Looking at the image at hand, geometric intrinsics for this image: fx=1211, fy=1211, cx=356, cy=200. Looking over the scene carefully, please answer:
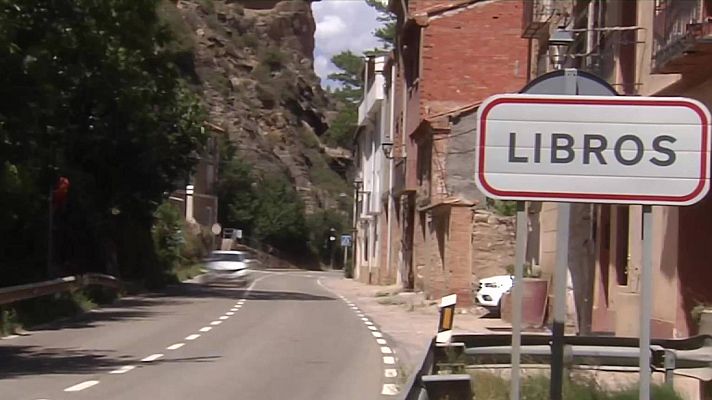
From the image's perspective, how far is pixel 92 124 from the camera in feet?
120

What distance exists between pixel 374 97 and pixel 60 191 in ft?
109

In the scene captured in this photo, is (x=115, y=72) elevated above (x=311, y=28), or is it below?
below

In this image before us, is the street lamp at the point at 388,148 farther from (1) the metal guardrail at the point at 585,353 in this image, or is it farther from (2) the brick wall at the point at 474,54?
(1) the metal guardrail at the point at 585,353

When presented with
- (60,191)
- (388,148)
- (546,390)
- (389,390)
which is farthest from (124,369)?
(388,148)

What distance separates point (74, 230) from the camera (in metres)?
39.7

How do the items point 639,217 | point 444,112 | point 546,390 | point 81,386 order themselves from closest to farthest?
1. point 546,390
2. point 81,386
3. point 639,217
4. point 444,112

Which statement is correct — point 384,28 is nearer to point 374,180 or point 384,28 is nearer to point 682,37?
point 374,180

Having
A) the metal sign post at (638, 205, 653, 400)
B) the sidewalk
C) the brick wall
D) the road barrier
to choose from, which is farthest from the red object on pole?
the metal sign post at (638, 205, 653, 400)

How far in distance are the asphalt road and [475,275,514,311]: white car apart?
315 cm

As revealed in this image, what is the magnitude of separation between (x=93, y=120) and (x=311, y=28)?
9576 centimetres

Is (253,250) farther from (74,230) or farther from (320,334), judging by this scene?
(320,334)

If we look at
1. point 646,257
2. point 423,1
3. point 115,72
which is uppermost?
point 423,1

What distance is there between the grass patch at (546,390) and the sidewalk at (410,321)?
391cm

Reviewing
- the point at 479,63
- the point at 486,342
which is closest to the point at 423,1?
the point at 479,63
